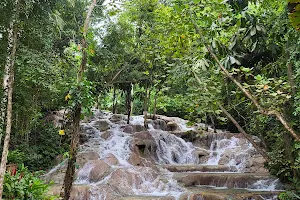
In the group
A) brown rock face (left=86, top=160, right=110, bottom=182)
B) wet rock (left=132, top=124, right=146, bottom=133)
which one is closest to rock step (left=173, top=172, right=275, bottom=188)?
brown rock face (left=86, top=160, right=110, bottom=182)

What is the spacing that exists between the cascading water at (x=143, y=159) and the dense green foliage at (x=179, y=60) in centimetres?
172

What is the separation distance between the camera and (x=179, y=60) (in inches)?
298

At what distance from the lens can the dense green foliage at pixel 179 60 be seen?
15.2 feet

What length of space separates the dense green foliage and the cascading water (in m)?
1.72

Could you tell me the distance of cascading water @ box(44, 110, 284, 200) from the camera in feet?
29.0

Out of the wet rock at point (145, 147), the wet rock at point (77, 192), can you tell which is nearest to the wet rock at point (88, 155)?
the wet rock at point (145, 147)

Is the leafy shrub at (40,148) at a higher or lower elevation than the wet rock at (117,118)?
lower

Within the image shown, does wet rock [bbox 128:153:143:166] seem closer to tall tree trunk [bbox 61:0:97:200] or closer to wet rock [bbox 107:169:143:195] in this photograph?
wet rock [bbox 107:169:143:195]

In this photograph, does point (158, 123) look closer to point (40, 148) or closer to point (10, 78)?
point (40, 148)

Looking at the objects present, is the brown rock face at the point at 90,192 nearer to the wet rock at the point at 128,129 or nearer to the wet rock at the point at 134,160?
the wet rock at the point at 134,160

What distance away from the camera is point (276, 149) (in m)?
9.05

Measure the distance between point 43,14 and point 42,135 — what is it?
6321 mm

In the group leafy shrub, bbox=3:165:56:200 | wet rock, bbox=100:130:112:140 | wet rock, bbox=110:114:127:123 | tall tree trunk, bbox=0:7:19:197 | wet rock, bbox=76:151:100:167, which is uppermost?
tall tree trunk, bbox=0:7:19:197

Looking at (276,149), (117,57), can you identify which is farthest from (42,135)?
(276,149)
